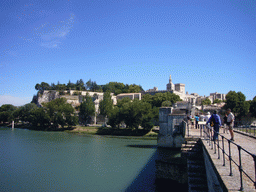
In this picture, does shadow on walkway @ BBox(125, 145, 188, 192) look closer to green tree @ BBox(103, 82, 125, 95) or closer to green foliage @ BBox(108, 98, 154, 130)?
green foliage @ BBox(108, 98, 154, 130)

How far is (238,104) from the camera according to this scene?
57.1 meters

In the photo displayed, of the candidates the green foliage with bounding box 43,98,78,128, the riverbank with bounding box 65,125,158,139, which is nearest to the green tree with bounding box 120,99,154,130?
the riverbank with bounding box 65,125,158,139

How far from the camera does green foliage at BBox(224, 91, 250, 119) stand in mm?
56144

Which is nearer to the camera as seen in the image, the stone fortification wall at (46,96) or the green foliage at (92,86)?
the stone fortification wall at (46,96)

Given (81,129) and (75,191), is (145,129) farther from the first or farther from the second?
(75,191)

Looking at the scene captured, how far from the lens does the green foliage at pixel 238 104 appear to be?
5614cm

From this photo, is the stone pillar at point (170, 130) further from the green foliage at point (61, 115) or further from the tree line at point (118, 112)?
the green foliage at point (61, 115)

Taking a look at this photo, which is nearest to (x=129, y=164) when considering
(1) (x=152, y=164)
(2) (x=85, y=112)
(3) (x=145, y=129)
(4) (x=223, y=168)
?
(1) (x=152, y=164)

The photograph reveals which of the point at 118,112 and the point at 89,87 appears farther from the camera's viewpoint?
the point at 89,87

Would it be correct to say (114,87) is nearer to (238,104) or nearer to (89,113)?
(89,113)

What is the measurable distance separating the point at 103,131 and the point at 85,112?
1677 centimetres

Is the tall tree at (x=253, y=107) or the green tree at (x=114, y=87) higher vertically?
the green tree at (x=114, y=87)

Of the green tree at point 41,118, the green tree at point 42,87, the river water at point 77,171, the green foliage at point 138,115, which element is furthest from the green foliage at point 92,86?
the river water at point 77,171

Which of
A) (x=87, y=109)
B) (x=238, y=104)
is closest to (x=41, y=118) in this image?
(x=87, y=109)
